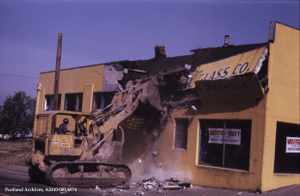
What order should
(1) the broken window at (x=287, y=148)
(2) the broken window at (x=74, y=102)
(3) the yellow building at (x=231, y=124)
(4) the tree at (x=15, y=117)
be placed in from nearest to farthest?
(3) the yellow building at (x=231, y=124) → (1) the broken window at (x=287, y=148) → (2) the broken window at (x=74, y=102) → (4) the tree at (x=15, y=117)

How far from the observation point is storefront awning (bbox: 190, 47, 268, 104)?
13.2 metres

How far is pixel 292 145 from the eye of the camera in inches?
579

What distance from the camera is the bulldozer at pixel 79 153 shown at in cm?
1217

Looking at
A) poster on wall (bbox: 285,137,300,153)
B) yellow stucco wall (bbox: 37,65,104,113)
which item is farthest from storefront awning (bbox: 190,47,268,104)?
yellow stucco wall (bbox: 37,65,104,113)

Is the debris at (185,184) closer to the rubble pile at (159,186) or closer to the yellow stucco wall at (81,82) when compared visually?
the rubble pile at (159,186)

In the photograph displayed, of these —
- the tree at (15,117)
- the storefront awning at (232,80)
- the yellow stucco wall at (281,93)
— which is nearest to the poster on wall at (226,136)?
the storefront awning at (232,80)

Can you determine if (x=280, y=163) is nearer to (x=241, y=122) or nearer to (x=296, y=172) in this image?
(x=296, y=172)

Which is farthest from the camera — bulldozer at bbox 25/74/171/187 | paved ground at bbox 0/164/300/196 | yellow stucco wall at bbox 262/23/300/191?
yellow stucco wall at bbox 262/23/300/191

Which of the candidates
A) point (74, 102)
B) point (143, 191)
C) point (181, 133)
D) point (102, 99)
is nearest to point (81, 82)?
point (74, 102)

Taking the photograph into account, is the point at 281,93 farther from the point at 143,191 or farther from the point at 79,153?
the point at 79,153

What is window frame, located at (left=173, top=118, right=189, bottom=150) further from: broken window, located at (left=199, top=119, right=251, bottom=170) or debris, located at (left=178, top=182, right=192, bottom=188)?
debris, located at (left=178, top=182, right=192, bottom=188)

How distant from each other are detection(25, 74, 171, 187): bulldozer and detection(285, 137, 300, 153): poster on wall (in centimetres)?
729

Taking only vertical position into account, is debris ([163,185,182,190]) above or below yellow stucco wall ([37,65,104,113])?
below

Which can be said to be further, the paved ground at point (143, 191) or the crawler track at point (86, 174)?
the crawler track at point (86, 174)
